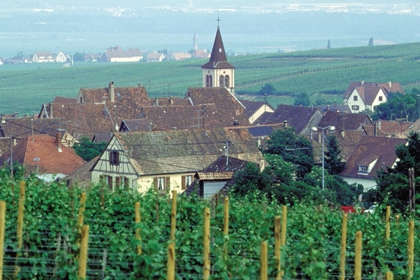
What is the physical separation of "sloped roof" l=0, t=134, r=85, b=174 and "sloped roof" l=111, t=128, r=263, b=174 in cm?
466

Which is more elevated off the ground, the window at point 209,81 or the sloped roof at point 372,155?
the window at point 209,81

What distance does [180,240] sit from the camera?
16156mm

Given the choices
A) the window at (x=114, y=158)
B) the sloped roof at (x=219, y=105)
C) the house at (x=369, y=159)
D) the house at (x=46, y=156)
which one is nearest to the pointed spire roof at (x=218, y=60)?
the sloped roof at (x=219, y=105)

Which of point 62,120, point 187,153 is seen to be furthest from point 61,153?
point 62,120

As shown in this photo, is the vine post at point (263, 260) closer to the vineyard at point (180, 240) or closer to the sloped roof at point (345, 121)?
the vineyard at point (180, 240)

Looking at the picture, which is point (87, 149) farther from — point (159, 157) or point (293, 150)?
point (159, 157)

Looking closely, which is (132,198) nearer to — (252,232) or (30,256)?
(252,232)

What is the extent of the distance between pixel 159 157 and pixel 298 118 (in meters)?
46.5

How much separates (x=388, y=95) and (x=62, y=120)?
6269 cm

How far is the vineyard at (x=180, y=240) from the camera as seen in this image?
15.0m

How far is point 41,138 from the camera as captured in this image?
177ft

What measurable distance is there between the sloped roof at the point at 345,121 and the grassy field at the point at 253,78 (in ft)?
156

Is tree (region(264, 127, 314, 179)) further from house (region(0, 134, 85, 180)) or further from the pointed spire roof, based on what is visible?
the pointed spire roof

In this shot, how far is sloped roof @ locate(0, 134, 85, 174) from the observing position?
162 feet
